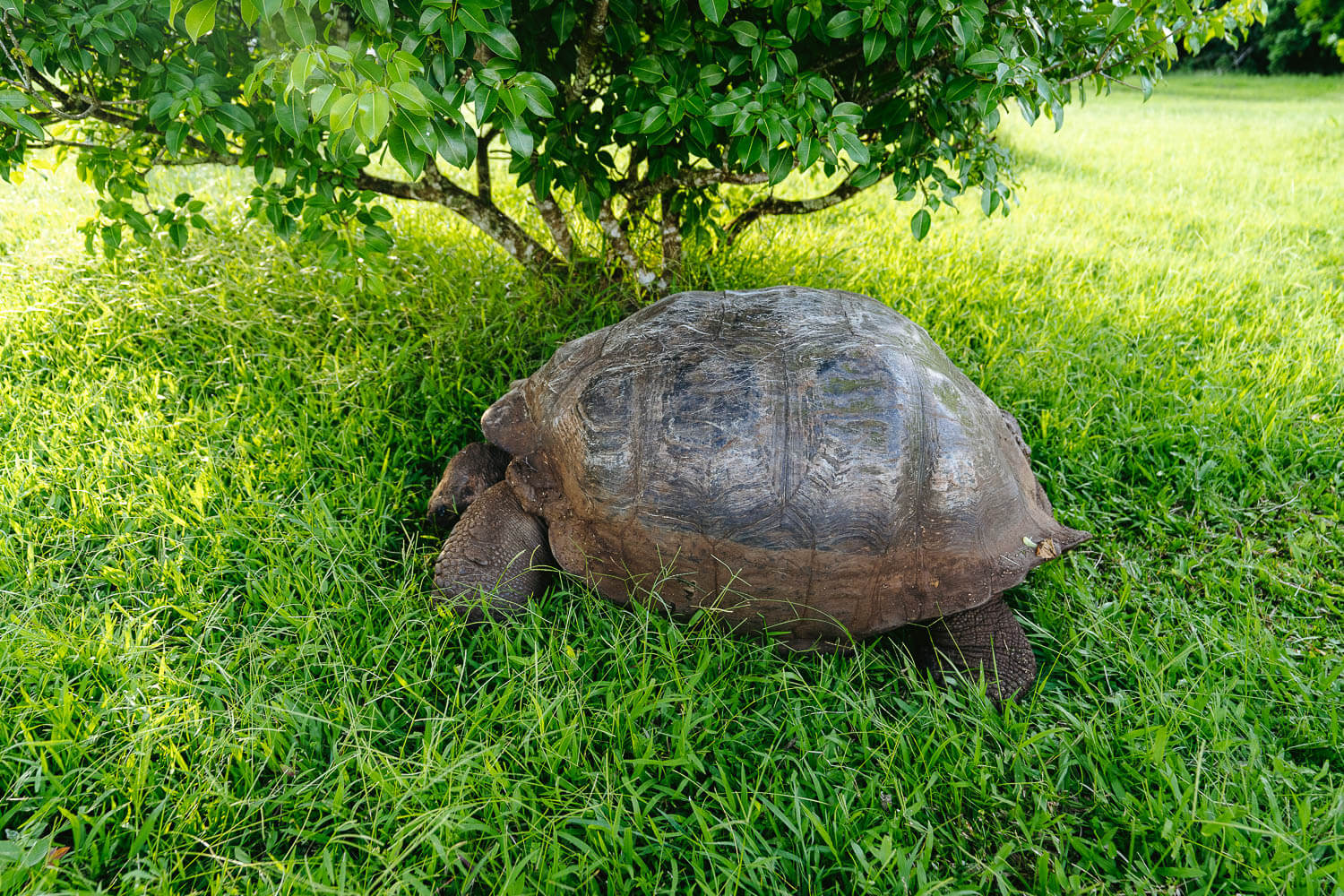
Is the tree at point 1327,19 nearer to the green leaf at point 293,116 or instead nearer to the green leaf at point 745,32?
the green leaf at point 745,32

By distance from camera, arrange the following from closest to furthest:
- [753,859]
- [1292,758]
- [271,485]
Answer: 1. [753,859]
2. [1292,758]
3. [271,485]

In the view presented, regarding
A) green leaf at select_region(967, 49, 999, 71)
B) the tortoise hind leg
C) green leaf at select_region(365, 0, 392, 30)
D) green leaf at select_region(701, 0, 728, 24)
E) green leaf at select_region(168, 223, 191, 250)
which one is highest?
green leaf at select_region(365, 0, 392, 30)

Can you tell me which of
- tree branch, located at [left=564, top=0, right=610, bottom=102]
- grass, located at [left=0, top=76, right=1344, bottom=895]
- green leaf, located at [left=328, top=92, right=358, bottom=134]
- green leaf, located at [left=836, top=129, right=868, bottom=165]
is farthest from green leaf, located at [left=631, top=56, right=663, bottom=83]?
grass, located at [left=0, top=76, right=1344, bottom=895]

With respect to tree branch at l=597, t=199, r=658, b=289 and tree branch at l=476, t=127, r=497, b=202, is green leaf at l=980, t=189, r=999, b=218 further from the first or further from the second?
tree branch at l=476, t=127, r=497, b=202

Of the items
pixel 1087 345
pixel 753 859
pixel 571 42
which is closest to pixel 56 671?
pixel 753 859

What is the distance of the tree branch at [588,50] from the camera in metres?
2.58

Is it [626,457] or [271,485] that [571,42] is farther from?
[271,485]

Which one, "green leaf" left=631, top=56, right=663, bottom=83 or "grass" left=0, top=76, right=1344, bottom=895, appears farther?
"green leaf" left=631, top=56, right=663, bottom=83

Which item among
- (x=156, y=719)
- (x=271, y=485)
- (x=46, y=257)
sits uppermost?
(x=46, y=257)

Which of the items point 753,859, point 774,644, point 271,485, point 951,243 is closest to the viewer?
point 753,859

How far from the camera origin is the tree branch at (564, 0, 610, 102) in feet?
8.46

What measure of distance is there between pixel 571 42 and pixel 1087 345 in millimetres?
2966

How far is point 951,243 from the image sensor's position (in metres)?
5.17

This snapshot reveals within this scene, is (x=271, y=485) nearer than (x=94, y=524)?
No
